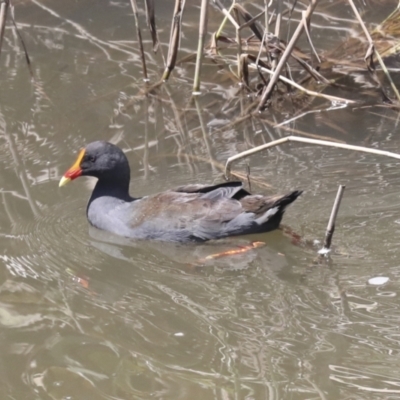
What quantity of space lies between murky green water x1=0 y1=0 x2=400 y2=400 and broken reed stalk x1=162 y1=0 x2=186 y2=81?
0.22 m

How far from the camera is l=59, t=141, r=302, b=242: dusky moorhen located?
5262 mm

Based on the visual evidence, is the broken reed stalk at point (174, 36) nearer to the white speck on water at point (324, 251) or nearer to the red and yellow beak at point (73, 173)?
the red and yellow beak at point (73, 173)

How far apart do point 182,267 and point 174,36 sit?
2.76 meters

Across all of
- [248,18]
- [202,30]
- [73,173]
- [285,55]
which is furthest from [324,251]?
[248,18]

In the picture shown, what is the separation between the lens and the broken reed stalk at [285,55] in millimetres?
6527

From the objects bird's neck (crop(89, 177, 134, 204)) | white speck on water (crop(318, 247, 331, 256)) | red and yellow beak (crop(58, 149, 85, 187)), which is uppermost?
red and yellow beak (crop(58, 149, 85, 187))

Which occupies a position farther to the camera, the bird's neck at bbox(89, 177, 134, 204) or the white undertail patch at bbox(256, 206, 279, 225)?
the bird's neck at bbox(89, 177, 134, 204)

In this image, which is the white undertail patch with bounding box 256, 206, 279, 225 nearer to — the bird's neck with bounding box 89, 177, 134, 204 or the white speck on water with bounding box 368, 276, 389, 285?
the white speck on water with bounding box 368, 276, 389, 285

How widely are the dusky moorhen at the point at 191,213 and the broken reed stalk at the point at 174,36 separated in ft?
6.45

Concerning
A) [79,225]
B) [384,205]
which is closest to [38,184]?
[79,225]

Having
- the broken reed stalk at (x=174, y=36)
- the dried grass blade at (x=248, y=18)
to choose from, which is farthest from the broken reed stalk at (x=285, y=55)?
the broken reed stalk at (x=174, y=36)

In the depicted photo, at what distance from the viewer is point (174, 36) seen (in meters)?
7.24

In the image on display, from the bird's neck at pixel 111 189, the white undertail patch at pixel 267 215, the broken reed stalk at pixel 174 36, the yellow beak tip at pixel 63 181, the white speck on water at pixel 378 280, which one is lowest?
the white speck on water at pixel 378 280

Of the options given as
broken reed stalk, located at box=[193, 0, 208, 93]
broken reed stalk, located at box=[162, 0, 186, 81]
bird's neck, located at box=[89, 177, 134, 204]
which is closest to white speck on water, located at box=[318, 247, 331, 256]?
bird's neck, located at box=[89, 177, 134, 204]
